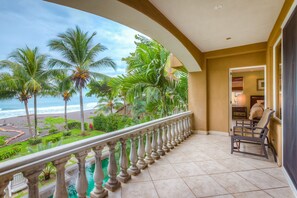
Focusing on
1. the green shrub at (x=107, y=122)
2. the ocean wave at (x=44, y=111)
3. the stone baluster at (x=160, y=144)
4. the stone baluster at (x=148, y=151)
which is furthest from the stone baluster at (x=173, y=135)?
the ocean wave at (x=44, y=111)

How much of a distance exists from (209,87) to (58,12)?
32.4m

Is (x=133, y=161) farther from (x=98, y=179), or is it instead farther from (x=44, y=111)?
(x=44, y=111)

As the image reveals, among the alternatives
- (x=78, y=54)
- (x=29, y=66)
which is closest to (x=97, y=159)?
(x=78, y=54)

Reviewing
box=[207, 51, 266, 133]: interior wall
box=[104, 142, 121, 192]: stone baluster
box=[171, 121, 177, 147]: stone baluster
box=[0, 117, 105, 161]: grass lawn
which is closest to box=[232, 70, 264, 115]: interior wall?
box=[207, 51, 266, 133]: interior wall

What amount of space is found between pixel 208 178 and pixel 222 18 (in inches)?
105

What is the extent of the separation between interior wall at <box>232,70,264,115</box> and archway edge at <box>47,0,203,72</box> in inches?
245

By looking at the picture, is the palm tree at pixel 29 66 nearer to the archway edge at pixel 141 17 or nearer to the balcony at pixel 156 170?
the archway edge at pixel 141 17

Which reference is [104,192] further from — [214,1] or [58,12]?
[58,12]

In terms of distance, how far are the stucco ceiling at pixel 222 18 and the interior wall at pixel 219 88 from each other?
76 centimetres

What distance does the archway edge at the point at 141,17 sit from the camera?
6.14 feet

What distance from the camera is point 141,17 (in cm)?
226

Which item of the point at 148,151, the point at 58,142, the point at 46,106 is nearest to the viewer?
the point at 148,151

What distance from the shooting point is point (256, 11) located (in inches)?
101

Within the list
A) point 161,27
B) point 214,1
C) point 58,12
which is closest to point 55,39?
point 161,27
